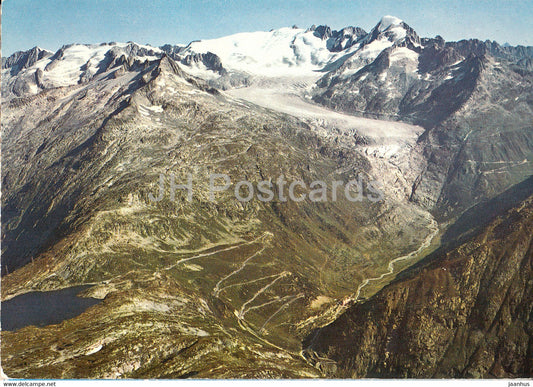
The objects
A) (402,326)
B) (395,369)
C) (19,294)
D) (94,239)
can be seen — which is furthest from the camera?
(94,239)

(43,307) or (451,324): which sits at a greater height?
(451,324)

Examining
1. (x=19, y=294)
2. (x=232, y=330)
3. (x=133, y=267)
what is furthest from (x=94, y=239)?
(x=232, y=330)

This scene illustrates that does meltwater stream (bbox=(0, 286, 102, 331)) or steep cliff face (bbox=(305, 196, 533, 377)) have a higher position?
steep cliff face (bbox=(305, 196, 533, 377))

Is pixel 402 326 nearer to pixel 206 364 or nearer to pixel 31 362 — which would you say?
pixel 206 364

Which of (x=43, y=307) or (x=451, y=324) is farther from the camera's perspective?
(x=43, y=307)
